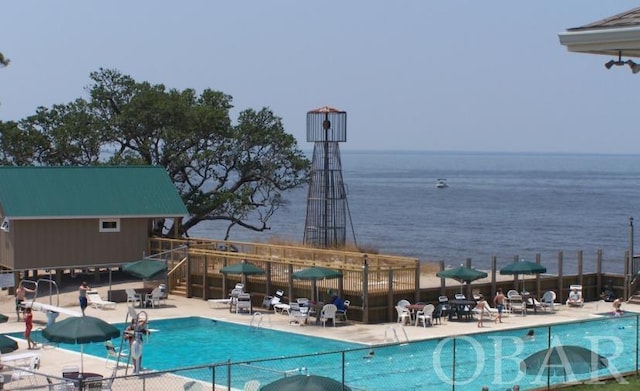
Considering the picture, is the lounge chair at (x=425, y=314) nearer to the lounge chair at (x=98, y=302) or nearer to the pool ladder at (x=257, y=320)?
the pool ladder at (x=257, y=320)

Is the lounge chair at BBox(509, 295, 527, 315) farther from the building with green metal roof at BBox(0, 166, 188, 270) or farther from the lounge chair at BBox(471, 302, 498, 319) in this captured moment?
the building with green metal roof at BBox(0, 166, 188, 270)

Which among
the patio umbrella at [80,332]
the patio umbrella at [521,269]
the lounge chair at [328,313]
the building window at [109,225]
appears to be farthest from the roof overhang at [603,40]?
the building window at [109,225]

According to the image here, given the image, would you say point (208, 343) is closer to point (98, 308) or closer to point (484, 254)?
point (98, 308)

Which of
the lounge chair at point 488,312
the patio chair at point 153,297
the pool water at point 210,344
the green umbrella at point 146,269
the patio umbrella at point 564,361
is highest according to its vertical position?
the green umbrella at point 146,269

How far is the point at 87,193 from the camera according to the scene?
140 feet

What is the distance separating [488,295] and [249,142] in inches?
886

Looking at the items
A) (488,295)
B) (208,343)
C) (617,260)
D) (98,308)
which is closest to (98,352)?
(208,343)

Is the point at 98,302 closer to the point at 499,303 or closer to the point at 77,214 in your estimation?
the point at 77,214

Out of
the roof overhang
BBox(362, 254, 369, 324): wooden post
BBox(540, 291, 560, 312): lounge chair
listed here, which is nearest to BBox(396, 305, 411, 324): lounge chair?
BBox(362, 254, 369, 324): wooden post

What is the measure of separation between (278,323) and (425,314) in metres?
4.71

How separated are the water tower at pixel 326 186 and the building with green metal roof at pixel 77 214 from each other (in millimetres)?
9218

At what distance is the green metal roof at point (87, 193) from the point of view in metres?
40.9

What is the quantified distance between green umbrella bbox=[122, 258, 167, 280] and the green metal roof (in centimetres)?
533

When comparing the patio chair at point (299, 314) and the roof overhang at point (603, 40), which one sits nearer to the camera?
the roof overhang at point (603, 40)
